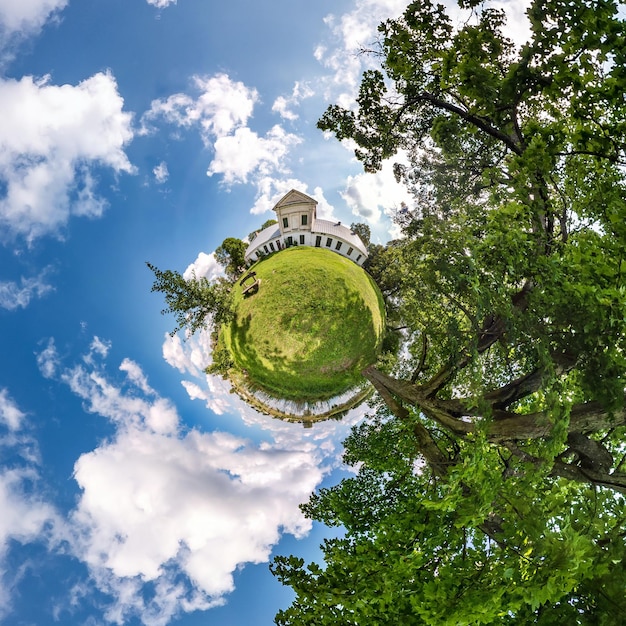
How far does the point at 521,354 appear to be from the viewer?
28.2 ft

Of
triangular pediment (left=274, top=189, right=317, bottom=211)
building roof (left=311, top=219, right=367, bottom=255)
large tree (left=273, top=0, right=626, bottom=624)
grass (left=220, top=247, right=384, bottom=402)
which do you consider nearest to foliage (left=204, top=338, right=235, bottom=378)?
grass (left=220, top=247, right=384, bottom=402)

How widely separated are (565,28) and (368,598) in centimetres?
Answer: 1071

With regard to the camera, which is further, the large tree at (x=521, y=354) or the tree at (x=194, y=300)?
the tree at (x=194, y=300)

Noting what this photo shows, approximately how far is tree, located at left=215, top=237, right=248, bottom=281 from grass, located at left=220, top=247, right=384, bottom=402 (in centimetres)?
579

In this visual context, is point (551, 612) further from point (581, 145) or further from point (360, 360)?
point (360, 360)

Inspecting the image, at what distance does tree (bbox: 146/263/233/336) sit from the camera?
82.2 ft

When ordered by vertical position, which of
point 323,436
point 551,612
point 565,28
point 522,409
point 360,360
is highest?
point 360,360

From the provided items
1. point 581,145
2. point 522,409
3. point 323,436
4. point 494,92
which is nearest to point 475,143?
point 494,92

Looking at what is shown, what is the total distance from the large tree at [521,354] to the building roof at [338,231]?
21.9 meters

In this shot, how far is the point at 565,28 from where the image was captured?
6.31 m

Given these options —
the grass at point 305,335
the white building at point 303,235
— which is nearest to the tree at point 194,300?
the grass at point 305,335

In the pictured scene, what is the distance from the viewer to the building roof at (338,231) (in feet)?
106

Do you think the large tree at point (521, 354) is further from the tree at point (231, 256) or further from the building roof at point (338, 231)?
the tree at point (231, 256)

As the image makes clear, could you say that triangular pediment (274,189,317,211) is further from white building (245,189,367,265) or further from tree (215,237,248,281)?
tree (215,237,248,281)
